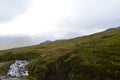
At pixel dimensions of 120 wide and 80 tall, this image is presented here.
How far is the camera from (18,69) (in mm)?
80875

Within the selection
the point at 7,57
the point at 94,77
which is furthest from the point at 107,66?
the point at 7,57

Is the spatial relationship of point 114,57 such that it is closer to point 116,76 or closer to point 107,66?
point 107,66

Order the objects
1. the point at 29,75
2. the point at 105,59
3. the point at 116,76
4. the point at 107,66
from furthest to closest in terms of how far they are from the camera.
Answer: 1. the point at 29,75
2. the point at 105,59
3. the point at 107,66
4. the point at 116,76

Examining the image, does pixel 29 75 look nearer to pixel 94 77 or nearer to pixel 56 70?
pixel 56 70

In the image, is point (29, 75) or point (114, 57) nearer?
point (114, 57)

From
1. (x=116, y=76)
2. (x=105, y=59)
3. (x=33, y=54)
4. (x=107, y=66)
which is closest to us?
(x=116, y=76)

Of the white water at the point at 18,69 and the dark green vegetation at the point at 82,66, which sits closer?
the dark green vegetation at the point at 82,66

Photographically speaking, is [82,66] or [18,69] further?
[18,69]

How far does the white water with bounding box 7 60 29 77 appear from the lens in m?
76.8

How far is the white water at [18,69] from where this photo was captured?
76812mm

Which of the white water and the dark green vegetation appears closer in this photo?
the dark green vegetation

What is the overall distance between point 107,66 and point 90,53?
12639mm

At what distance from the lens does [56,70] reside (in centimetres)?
6919

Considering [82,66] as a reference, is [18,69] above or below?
above
